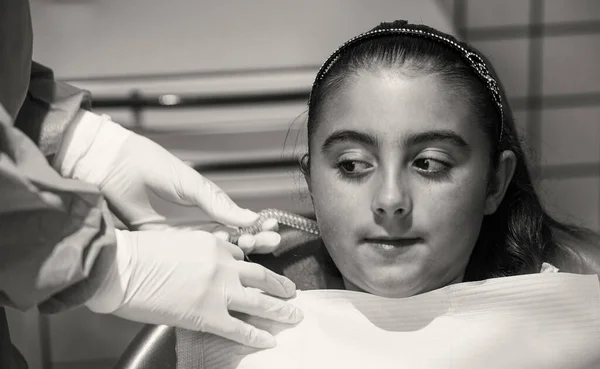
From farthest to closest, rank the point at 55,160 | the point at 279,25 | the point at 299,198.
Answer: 1. the point at 279,25
2. the point at 299,198
3. the point at 55,160

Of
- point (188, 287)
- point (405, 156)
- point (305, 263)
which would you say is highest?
point (405, 156)

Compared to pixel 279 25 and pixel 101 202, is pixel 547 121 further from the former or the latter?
pixel 101 202

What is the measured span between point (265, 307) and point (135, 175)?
0.32 metres

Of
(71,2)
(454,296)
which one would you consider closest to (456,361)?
(454,296)

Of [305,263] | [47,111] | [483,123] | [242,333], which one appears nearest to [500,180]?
[483,123]

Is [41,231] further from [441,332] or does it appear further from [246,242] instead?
[441,332]

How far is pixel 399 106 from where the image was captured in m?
0.97

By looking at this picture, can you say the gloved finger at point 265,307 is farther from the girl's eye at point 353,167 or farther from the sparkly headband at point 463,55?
the sparkly headband at point 463,55

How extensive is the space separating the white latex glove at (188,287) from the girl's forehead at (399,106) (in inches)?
9.5

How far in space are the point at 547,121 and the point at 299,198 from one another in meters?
0.85

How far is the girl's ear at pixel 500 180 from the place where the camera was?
3.54 feet

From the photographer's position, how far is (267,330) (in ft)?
3.33

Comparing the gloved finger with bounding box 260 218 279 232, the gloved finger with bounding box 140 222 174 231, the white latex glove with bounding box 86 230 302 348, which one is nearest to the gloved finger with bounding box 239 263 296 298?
the white latex glove with bounding box 86 230 302 348

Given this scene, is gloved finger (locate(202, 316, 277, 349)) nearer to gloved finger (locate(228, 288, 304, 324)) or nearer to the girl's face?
gloved finger (locate(228, 288, 304, 324))
